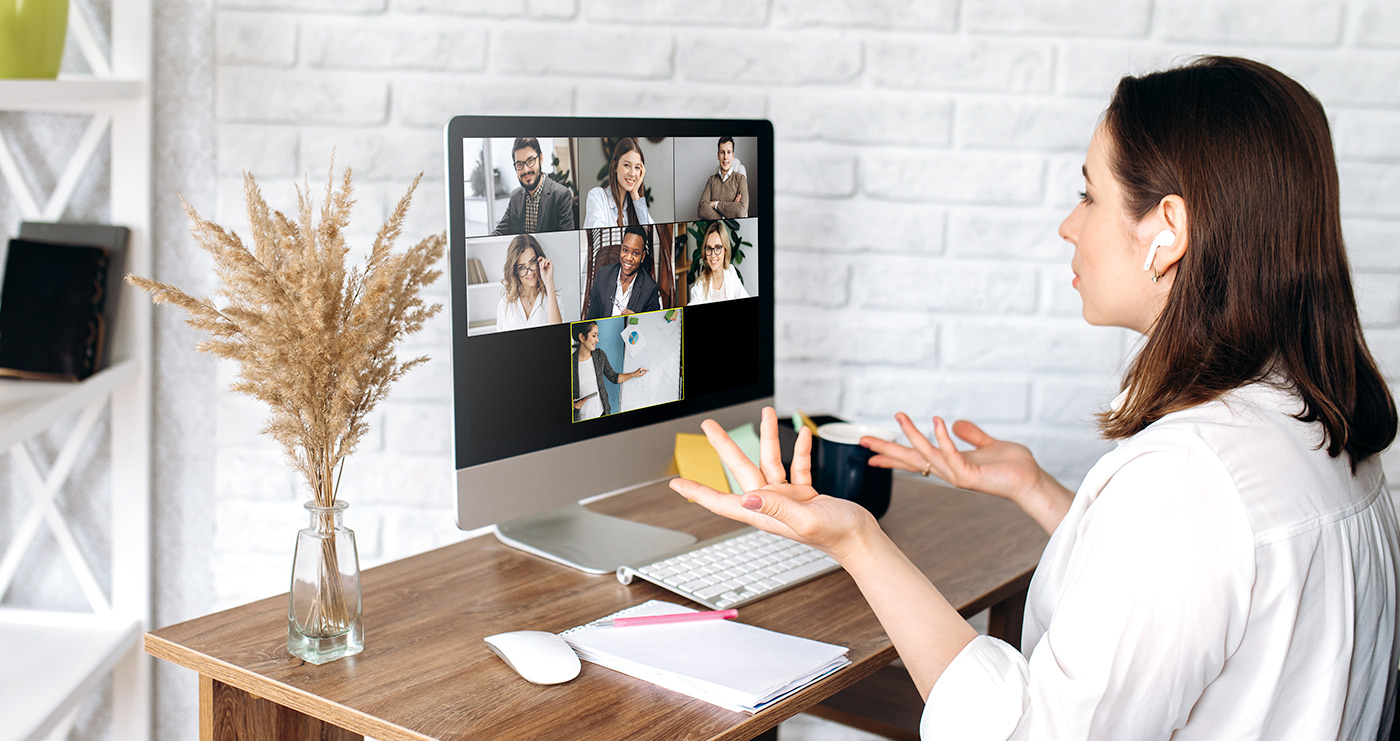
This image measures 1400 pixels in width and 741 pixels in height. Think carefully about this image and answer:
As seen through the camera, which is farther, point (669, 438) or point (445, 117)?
point (445, 117)

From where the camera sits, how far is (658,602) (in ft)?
3.95

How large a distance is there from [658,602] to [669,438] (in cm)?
30

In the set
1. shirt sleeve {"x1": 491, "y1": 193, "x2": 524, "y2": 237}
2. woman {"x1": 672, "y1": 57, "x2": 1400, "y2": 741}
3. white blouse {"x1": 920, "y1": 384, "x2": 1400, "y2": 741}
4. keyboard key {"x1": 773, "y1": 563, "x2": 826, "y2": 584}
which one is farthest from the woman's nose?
shirt sleeve {"x1": 491, "y1": 193, "x2": 524, "y2": 237}

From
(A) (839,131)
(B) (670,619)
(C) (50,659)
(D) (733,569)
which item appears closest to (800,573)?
(D) (733,569)

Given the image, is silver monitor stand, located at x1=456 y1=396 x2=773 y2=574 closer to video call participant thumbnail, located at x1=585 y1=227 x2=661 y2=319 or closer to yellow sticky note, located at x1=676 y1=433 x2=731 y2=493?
yellow sticky note, located at x1=676 y1=433 x2=731 y2=493

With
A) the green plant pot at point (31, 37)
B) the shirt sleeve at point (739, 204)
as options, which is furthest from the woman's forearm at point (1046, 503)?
the green plant pot at point (31, 37)

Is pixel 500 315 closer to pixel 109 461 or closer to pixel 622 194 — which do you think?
pixel 622 194

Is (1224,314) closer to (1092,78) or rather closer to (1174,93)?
(1174,93)

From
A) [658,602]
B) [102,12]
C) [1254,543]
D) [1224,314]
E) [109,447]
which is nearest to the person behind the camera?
[1254,543]

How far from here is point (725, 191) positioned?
1464 mm

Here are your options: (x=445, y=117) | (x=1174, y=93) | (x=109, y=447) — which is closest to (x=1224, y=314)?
(x=1174, y=93)

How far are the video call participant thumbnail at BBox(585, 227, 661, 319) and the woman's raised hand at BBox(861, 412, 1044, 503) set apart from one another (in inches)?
14.0

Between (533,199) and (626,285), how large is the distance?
172 millimetres

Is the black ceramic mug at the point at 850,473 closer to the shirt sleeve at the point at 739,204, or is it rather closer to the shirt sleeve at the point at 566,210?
the shirt sleeve at the point at 739,204
